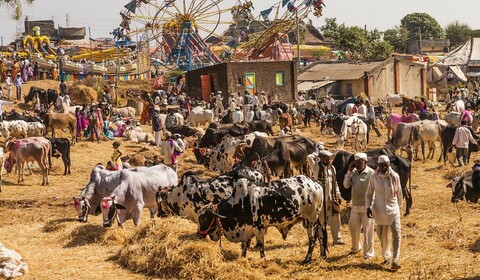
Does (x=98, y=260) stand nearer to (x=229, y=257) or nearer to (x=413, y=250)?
(x=229, y=257)

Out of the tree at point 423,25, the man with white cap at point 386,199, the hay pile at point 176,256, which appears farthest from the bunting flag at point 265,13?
the tree at point 423,25

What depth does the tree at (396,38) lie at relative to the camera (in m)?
95.9

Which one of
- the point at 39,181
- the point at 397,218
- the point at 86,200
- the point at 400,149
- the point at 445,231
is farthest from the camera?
the point at 400,149

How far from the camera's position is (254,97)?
115ft

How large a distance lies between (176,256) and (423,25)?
380 ft

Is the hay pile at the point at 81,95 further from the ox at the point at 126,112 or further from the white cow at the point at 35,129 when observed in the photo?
the white cow at the point at 35,129

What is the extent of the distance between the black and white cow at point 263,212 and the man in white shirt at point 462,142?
33.3 ft

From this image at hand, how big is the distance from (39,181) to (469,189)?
11581 mm

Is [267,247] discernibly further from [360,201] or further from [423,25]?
[423,25]

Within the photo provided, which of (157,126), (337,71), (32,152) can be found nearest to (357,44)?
(337,71)

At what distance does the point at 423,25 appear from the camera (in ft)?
391

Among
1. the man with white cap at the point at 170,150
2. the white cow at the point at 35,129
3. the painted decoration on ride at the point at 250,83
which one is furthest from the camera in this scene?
the painted decoration on ride at the point at 250,83

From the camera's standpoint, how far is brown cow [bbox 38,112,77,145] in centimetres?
2584

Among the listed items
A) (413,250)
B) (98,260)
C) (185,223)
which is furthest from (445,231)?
(98,260)
